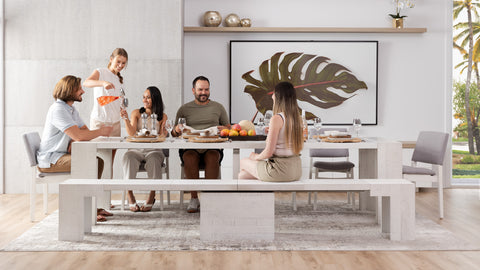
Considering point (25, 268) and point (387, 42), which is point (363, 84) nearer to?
point (387, 42)

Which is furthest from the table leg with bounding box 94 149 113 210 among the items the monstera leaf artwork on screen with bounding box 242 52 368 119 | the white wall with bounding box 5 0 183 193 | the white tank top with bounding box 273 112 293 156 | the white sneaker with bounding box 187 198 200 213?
the monstera leaf artwork on screen with bounding box 242 52 368 119

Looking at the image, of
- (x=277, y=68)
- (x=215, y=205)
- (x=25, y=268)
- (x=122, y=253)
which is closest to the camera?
(x=25, y=268)

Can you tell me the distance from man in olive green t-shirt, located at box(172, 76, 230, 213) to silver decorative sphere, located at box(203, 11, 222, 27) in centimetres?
138

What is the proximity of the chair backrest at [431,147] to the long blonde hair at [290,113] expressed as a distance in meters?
1.77

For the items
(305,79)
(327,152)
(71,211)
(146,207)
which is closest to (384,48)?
(305,79)

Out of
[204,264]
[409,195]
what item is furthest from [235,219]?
[409,195]

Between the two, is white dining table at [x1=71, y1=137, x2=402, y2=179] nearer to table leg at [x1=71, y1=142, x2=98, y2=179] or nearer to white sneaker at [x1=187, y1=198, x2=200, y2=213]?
table leg at [x1=71, y1=142, x2=98, y2=179]

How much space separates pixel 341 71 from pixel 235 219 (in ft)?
10.8

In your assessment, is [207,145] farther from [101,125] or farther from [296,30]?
[296,30]

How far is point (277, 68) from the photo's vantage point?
6.48m

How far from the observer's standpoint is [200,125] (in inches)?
207

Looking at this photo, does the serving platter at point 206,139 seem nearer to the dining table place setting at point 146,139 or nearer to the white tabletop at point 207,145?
the white tabletop at point 207,145

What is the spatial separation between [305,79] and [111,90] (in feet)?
7.89

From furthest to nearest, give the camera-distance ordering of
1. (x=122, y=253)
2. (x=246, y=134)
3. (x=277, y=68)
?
(x=277, y=68) → (x=246, y=134) → (x=122, y=253)
